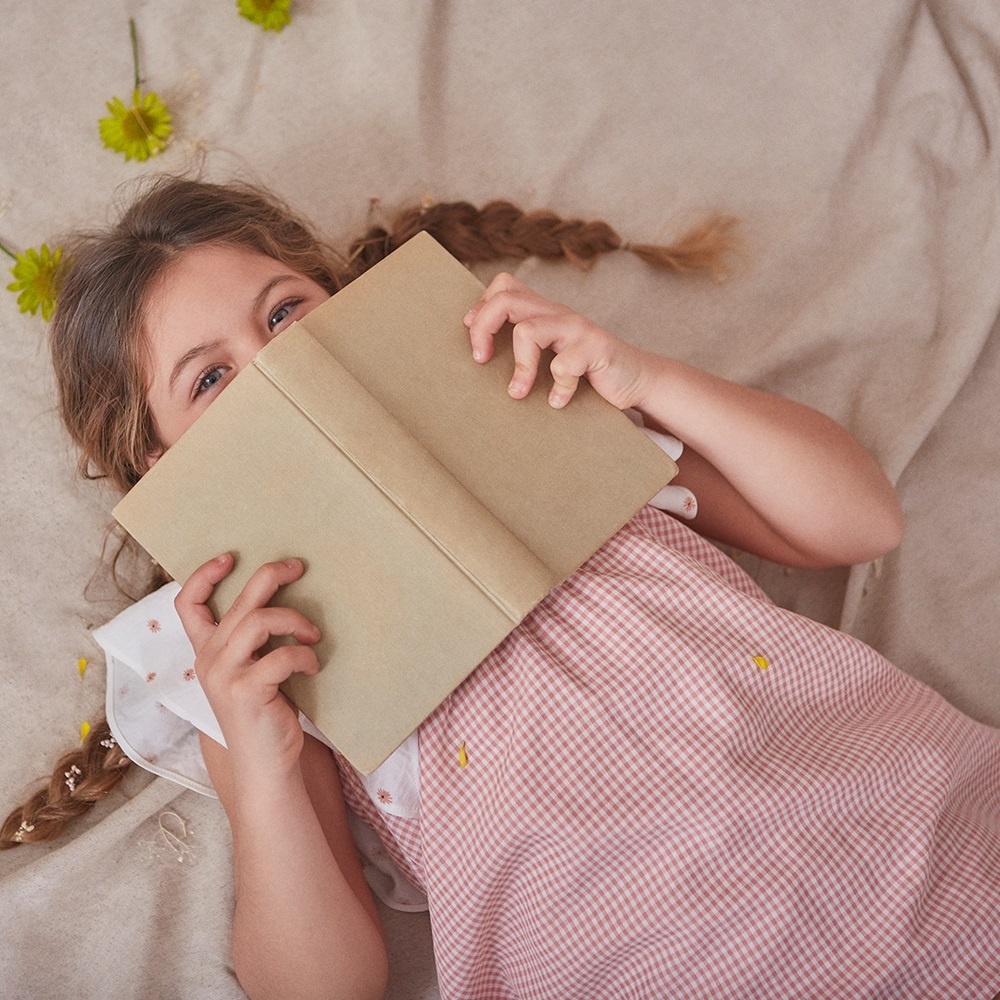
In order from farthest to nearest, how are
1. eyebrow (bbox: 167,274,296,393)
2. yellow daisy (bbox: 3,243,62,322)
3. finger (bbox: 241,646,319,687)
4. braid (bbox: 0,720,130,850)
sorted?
1. yellow daisy (bbox: 3,243,62,322)
2. braid (bbox: 0,720,130,850)
3. eyebrow (bbox: 167,274,296,393)
4. finger (bbox: 241,646,319,687)

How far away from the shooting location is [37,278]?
1.03 meters

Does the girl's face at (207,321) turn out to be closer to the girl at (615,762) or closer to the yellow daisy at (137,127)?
the girl at (615,762)

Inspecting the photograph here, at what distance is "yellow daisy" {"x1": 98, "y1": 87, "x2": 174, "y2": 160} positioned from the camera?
109 centimetres

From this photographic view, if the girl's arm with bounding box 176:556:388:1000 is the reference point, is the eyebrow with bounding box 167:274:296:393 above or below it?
above

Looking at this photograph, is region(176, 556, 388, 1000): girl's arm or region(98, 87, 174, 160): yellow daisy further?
region(98, 87, 174, 160): yellow daisy

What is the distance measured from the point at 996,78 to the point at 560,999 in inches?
44.6

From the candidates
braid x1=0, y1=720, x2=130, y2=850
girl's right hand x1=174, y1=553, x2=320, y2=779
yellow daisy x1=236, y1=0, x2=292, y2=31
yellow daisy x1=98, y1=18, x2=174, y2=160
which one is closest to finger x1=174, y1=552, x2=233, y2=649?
girl's right hand x1=174, y1=553, x2=320, y2=779

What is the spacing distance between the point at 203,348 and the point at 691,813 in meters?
0.58

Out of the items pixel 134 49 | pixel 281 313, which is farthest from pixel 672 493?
pixel 134 49

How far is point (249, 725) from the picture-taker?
739 millimetres

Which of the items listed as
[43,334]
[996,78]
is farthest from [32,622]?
[996,78]

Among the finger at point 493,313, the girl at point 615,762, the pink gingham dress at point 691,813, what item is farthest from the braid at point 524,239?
the pink gingham dress at point 691,813

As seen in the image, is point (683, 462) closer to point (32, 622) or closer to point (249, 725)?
point (249, 725)

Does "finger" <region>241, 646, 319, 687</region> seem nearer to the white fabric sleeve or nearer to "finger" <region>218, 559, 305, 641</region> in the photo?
"finger" <region>218, 559, 305, 641</region>
